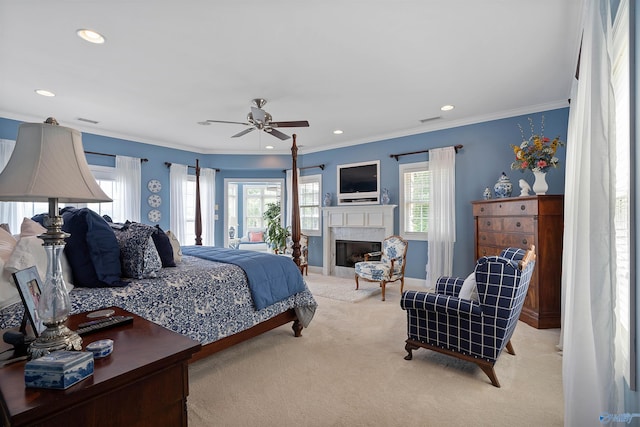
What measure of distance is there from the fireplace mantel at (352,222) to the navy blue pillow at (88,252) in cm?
438

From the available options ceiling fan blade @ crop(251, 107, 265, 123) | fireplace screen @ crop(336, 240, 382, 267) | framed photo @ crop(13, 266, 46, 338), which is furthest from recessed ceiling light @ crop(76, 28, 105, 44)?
fireplace screen @ crop(336, 240, 382, 267)

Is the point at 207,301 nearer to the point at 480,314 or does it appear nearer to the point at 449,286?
the point at 480,314

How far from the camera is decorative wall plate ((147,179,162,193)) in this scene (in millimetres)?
5816

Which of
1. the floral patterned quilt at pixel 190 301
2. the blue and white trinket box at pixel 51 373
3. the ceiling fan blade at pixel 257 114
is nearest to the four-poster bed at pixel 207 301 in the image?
the floral patterned quilt at pixel 190 301

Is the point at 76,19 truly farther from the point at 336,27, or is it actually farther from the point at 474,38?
the point at 474,38

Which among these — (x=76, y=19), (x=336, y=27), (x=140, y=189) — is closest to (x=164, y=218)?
(x=140, y=189)

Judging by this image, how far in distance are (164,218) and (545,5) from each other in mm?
6261

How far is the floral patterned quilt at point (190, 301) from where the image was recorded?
6.13ft

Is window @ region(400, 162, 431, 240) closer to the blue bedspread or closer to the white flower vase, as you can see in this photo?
the white flower vase

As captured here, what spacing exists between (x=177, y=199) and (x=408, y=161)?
14.9ft

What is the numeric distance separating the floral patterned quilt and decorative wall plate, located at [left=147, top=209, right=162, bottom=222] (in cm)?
346

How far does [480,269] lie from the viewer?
88.0 inches

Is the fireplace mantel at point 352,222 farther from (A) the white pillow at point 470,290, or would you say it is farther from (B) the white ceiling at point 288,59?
(A) the white pillow at point 470,290

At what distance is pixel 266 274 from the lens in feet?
9.39
